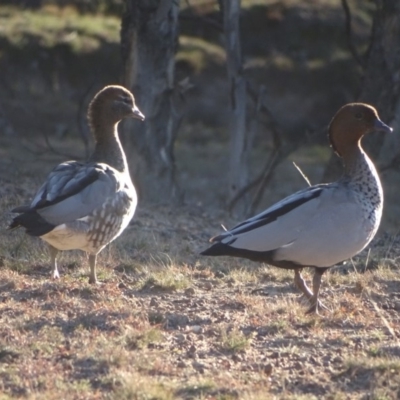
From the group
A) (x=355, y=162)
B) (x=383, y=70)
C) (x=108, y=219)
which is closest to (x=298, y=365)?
(x=355, y=162)

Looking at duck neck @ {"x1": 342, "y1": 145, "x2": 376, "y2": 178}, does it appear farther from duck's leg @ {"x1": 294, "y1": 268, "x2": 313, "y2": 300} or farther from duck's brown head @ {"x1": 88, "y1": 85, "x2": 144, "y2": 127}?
duck's brown head @ {"x1": 88, "y1": 85, "x2": 144, "y2": 127}

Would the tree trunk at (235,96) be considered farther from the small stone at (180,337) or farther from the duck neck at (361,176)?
the small stone at (180,337)

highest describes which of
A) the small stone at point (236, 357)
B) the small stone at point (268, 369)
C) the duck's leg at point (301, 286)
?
the small stone at point (268, 369)

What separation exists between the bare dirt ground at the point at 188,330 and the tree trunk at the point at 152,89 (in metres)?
4.09

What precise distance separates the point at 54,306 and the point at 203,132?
17.9 meters

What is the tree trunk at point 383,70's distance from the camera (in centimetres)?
1502

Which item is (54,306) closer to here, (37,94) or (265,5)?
(37,94)

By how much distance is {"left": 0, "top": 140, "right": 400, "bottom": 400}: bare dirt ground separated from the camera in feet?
21.4

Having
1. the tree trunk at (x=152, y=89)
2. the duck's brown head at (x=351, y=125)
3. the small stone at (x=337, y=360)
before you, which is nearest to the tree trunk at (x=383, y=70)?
the tree trunk at (x=152, y=89)

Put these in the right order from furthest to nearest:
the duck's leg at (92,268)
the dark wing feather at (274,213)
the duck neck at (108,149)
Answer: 1. the duck neck at (108,149)
2. the duck's leg at (92,268)
3. the dark wing feather at (274,213)

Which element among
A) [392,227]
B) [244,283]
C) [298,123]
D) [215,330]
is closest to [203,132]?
[298,123]

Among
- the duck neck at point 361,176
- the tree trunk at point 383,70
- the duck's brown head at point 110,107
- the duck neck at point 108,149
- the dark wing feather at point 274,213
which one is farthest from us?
the tree trunk at point 383,70

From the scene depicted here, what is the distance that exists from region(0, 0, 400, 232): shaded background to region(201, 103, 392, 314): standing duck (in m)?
13.6

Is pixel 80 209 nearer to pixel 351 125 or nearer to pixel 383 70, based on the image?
pixel 351 125
